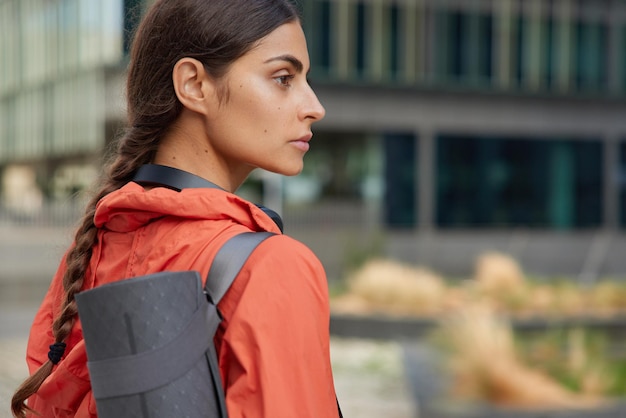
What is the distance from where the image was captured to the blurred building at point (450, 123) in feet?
111

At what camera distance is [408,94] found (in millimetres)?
34750

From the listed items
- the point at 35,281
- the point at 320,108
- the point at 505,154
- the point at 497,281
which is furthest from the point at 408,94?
the point at 320,108

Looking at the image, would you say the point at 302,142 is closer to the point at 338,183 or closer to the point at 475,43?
the point at 338,183

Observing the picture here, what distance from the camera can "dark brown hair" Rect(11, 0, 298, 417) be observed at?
1.70 metres

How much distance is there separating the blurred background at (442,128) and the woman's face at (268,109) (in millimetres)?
28830

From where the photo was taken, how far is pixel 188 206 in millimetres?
1590

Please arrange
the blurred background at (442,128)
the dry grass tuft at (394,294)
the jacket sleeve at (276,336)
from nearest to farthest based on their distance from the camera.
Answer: the jacket sleeve at (276,336), the dry grass tuft at (394,294), the blurred background at (442,128)

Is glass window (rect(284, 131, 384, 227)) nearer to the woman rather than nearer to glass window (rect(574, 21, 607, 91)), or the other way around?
glass window (rect(574, 21, 607, 91))

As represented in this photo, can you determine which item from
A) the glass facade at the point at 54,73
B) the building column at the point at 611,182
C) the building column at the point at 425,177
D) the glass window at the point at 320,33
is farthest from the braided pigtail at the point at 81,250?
the building column at the point at 611,182

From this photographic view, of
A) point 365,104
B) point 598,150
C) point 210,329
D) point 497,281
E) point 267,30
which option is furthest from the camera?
point 598,150

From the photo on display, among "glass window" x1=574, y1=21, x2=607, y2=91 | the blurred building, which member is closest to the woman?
the blurred building

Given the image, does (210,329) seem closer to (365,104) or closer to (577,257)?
(365,104)

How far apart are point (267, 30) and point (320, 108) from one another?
0.18 metres

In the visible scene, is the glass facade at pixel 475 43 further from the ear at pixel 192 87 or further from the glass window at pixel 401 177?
the ear at pixel 192 87
